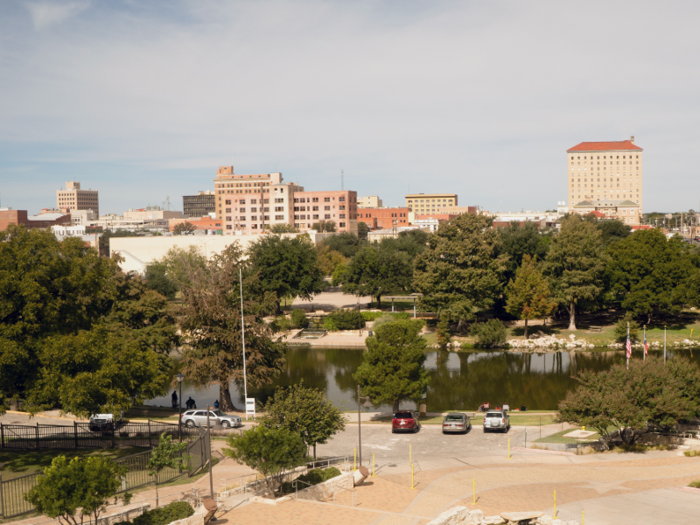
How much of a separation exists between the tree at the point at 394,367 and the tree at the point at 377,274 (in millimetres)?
42359

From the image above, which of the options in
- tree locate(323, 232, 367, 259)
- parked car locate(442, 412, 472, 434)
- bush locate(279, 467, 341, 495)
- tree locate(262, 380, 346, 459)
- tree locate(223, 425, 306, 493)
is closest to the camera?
tree locate(223, 425, 306, 493)

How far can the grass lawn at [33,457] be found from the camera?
2389 centimetres

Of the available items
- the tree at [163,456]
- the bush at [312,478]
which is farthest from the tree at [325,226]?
the tree at [163,456]

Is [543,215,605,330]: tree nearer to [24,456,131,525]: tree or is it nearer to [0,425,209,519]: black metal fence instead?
[0,425,209,519]: black metal fence

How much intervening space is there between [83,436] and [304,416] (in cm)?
1113

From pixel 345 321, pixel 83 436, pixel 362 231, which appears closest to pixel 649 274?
pixel 345 321

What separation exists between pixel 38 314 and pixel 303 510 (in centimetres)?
1310

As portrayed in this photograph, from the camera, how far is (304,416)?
26.3 meters

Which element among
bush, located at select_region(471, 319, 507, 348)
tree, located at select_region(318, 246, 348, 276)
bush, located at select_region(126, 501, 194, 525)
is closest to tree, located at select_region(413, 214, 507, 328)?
bush, located at select_region(471, 319, 507, 348)

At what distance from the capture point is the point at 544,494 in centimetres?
2347

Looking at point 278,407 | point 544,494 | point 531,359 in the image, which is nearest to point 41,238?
point 278,407

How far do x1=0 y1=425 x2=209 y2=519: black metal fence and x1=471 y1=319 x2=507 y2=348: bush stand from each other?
4450 centimetres

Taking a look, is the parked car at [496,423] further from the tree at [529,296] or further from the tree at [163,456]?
the tree at [529,296]

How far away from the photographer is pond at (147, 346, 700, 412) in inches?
1929
